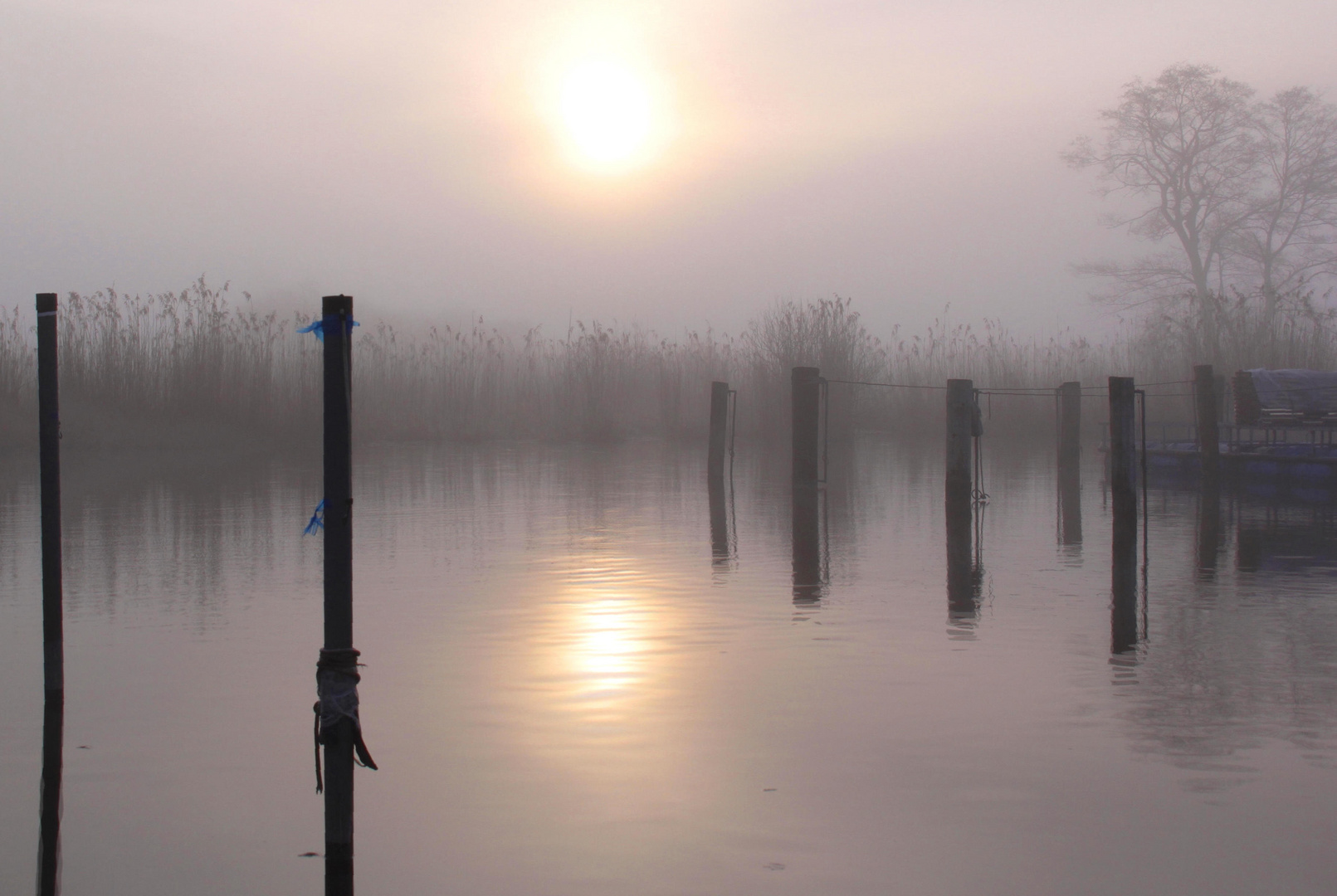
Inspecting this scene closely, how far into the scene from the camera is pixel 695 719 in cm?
549

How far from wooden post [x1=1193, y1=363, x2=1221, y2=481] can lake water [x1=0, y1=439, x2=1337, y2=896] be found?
6194 mm

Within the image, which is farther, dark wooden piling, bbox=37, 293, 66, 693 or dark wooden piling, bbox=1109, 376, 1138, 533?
dark wooden piling, bbox=1109, 376, 1138, 533

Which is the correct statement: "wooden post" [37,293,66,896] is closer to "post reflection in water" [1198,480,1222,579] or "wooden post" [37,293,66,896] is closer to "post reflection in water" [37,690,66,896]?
"post reflection in water" [37,690,66,896]

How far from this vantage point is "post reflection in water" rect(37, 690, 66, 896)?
12.9 feet

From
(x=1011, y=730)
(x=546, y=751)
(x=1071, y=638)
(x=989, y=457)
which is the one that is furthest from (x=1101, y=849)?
(x=989, y=457)

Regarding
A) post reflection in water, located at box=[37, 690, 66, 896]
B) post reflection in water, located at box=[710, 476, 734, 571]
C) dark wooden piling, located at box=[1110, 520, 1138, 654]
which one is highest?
post reflection in water, located at box=[710, 476, 734, 571]

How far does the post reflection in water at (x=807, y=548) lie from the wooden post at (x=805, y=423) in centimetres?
28

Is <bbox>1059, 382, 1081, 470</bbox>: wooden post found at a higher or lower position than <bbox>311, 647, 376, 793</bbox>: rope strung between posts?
higher

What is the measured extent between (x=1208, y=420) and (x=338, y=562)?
15879 millimetres

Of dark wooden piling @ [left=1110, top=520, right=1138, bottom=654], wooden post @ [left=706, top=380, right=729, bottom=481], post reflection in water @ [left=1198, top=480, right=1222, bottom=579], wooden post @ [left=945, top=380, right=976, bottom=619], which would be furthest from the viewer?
wooden post @ [left=706, top=380, right=729, bottom=481]

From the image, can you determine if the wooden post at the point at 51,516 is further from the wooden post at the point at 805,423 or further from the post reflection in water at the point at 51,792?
the wooden post at the point at 805,423

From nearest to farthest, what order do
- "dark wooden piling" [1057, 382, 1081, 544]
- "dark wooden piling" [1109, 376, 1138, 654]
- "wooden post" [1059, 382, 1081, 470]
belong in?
1. "dark wooden piling" [1109, 376, 1138, 654]
2. "dark wooden piling" [1057, 382, 1081, 544]
3. "wooden post" [1059, 382, 1081, 470]

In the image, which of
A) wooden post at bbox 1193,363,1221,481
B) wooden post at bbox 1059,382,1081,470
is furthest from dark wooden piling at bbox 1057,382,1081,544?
wooden post at bbox 1193,363,1221,481

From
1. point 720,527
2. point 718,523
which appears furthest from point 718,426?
point 720,527
